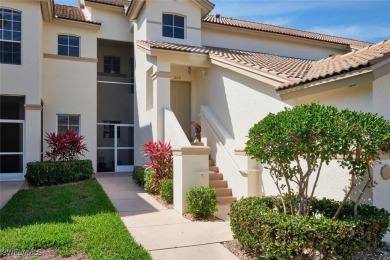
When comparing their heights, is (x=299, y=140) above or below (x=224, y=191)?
above

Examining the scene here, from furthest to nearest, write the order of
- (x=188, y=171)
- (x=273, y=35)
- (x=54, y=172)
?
(x=273, y=35) → (x=54, y=172) → (x=188, y=171)

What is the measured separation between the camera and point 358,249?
4.78m

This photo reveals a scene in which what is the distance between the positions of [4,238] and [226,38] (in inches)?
559

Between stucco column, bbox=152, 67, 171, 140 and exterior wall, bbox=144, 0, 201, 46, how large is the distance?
9.15ft

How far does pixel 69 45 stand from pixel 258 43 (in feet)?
34.3

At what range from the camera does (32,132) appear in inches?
551

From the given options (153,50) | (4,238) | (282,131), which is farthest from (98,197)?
(282,131)

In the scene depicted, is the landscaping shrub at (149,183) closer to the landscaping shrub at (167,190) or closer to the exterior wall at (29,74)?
the landscaping shrub at (167,190)

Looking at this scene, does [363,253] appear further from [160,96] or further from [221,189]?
[160,96]

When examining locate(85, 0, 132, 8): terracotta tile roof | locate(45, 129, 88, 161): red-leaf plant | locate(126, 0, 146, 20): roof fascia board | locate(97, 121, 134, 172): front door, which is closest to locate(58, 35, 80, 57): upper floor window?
locate(85, 0, 132, 8): terracotta tile roof

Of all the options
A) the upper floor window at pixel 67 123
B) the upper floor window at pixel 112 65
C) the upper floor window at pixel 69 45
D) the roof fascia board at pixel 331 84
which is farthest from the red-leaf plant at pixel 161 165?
the upper floor window at pixel 112 65

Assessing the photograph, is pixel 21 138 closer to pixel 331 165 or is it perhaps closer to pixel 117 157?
pixel 117 157

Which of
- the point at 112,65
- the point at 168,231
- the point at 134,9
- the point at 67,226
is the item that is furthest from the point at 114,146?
the point at 168,231

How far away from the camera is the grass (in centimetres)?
568
